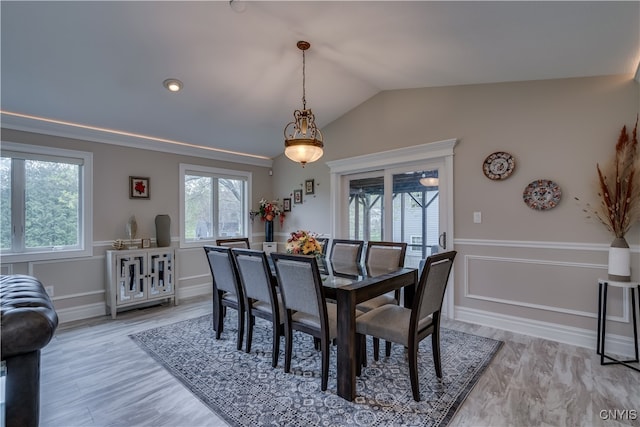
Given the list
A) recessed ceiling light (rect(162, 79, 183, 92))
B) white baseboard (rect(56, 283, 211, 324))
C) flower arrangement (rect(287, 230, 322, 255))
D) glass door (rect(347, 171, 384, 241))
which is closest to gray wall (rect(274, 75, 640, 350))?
glass door (rect(347, 171, 384, 241))

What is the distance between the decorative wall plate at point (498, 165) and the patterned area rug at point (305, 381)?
1.73m

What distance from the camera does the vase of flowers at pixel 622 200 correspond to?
2.54 m

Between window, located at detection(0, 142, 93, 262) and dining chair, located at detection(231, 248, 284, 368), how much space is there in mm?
2470

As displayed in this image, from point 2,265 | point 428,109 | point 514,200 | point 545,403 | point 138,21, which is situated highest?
point 138,21

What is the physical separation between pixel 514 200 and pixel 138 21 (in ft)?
12.7

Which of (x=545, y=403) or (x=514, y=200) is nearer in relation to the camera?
(x=545, y=403)

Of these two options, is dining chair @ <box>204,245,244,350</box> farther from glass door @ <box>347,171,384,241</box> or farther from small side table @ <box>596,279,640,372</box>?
small side table @ <box>596,279,640,372</box>

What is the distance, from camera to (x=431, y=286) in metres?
2.08

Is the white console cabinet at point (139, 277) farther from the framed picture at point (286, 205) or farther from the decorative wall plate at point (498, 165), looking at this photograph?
the decorative wall plate at point (498, 165)

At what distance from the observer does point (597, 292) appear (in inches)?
112

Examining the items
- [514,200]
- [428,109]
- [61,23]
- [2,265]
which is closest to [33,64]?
[61,23]

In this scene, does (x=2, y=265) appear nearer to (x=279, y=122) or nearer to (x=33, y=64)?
(x=33, y=64)

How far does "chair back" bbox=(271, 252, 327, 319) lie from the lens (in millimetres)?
2104

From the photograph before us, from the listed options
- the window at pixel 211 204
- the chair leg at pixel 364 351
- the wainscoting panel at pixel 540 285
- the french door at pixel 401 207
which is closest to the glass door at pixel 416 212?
the french door at pixel 401 207
